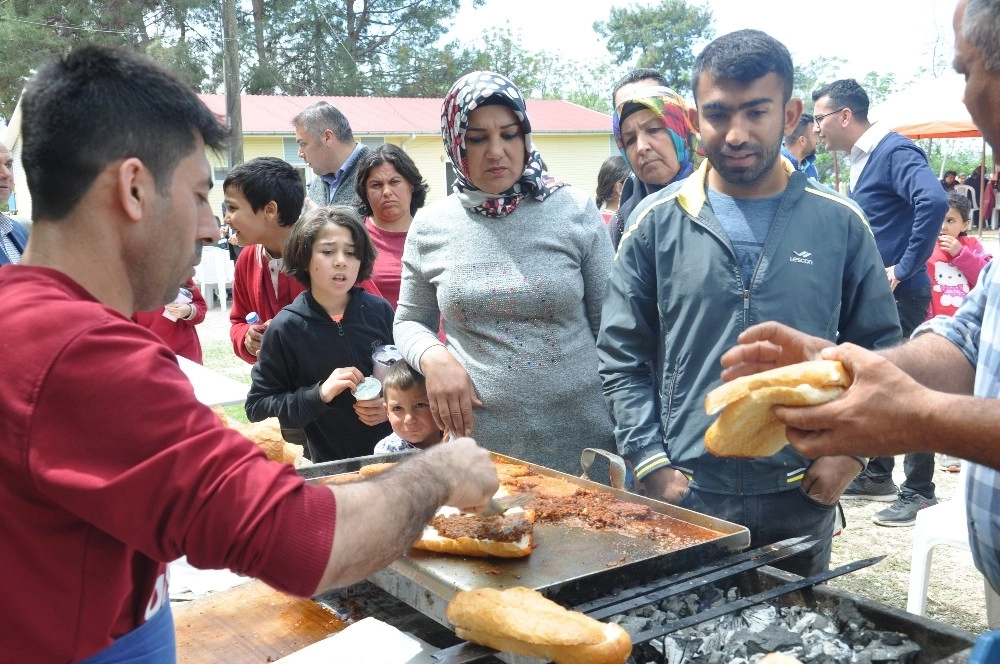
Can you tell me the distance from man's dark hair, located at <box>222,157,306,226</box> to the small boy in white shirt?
1.79 m

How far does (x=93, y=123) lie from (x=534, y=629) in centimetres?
135

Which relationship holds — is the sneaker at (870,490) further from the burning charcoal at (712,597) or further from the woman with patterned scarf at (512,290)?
the burning charcoal at (712,597)

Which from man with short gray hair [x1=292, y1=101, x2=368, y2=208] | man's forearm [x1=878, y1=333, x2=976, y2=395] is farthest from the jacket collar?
man with short gray hair [x1=292, y1=101, x2=368, y2=208]

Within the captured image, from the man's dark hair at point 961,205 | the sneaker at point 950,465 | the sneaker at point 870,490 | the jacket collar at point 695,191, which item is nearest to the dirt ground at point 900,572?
the sneaker at point 870,490

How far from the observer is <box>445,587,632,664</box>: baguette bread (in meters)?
1.70

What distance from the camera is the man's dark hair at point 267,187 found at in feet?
16.8

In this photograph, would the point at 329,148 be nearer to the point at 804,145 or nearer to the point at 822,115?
the point at 822,115

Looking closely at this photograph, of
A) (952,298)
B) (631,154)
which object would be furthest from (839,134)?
(631,154)

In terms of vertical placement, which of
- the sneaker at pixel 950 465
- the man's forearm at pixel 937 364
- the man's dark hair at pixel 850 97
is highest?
the man's dark hair at pixel 850 97

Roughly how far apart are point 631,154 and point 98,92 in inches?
135

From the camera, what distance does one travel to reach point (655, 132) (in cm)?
459

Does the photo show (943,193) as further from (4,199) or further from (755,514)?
(4,199)

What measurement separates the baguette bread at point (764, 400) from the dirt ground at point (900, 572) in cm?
286

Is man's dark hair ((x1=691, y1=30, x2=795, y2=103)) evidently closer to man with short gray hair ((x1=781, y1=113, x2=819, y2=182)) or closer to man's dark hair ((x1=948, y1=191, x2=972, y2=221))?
man with short gray hair ((x1=781, y1=113, x2=819, y2=182))
